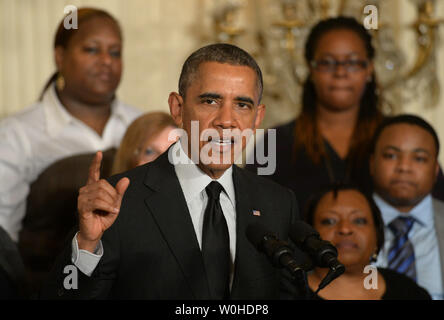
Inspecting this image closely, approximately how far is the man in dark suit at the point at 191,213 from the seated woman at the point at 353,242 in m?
0.48

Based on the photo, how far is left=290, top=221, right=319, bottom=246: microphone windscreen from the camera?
99 centimetres

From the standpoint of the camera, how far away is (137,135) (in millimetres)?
1762

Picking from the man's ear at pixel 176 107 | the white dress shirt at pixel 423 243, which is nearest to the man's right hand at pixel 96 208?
the man's ear at pixel 176 107

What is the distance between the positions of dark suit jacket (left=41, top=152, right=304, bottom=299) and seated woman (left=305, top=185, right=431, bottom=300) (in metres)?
0.51

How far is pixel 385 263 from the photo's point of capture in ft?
5.70

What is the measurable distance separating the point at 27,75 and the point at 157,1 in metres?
0.68

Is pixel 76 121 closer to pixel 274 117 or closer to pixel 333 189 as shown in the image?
pixel 333 189

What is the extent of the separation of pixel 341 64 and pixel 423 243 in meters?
0.55

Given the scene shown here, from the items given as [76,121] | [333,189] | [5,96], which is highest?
[5,96]

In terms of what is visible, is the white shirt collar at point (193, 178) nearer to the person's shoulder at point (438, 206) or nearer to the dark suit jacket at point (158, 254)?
the dark suit jacket at point (158, 254)


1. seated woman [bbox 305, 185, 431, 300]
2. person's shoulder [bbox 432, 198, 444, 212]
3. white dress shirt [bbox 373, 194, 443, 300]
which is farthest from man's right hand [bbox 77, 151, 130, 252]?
person's shoulder [bbox 432, 198, 444, 212]

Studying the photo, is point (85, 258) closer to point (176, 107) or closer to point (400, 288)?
point (176, 107)

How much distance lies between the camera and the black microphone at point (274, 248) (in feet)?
2.94

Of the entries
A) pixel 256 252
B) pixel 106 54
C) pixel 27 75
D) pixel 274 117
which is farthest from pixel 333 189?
pixel 27 75
